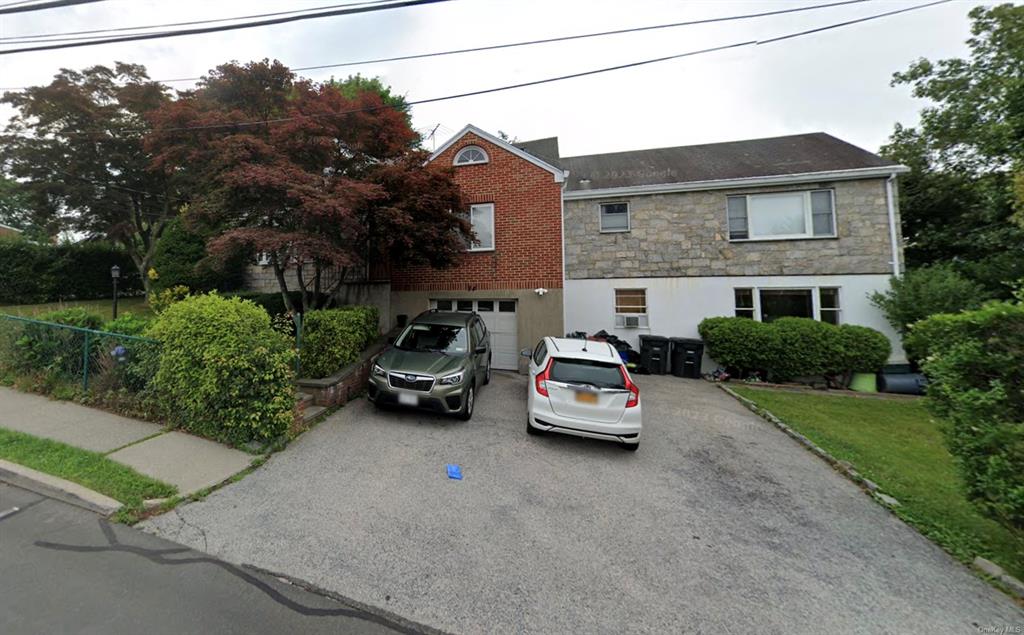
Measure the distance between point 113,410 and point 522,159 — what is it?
421 inches

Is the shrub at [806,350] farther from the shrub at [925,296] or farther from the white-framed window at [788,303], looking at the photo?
the shrub at [925,296]

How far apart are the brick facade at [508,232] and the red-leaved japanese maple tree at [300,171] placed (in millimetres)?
2113

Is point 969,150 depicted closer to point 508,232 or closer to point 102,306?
point 508,232

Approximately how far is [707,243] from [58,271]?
23066 millimetres

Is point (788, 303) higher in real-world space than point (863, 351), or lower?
higher

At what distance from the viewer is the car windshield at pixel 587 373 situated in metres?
5.48

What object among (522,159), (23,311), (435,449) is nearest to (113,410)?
(435,449)

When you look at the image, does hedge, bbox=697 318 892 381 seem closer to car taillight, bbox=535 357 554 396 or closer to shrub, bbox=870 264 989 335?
shrub, bbox=870 264 989 335

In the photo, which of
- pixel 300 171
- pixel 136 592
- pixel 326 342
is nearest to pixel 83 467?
pixel 136 592

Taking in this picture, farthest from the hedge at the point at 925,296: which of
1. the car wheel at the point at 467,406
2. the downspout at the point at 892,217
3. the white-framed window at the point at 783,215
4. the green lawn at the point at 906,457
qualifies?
the car wheel at the point at 467,406

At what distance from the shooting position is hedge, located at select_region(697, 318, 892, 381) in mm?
9594

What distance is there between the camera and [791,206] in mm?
10859

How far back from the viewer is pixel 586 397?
5414mm

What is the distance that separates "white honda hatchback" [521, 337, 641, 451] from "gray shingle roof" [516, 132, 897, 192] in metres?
8.26
